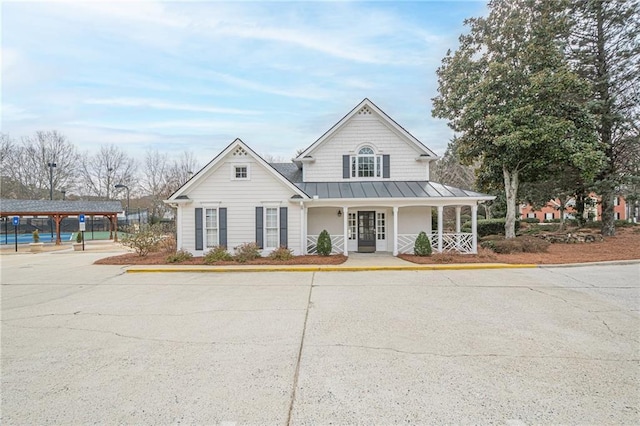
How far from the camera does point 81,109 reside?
23391 millimetres

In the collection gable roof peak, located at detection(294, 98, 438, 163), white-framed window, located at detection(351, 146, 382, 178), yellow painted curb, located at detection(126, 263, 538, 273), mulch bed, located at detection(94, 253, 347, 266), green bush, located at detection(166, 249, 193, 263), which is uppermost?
gable roof peak, located at detection(294, 98, 438, 163)

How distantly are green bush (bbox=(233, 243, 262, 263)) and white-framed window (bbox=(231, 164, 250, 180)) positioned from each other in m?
3.07

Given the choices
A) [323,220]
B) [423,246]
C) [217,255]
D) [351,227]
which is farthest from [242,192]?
[423,246]

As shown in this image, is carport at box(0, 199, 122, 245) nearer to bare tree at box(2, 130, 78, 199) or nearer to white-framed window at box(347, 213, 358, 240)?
bare tree at box(2, 130, 78, 199)

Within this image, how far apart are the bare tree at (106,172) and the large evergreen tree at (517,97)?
40609mm

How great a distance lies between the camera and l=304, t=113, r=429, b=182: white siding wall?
15414 mm

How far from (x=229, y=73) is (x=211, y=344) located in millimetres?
16830

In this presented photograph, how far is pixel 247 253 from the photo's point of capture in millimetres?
12516

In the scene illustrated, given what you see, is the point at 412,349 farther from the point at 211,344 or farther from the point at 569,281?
the point at 569,281

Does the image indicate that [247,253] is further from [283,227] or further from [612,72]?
[612,72]

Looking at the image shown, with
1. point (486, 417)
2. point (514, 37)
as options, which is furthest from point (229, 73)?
point (486, 417)

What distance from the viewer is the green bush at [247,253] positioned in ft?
40.5

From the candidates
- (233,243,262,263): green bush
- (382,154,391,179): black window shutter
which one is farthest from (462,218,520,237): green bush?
(233,243,262,263): green bush

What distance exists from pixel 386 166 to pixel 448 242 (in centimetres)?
478
